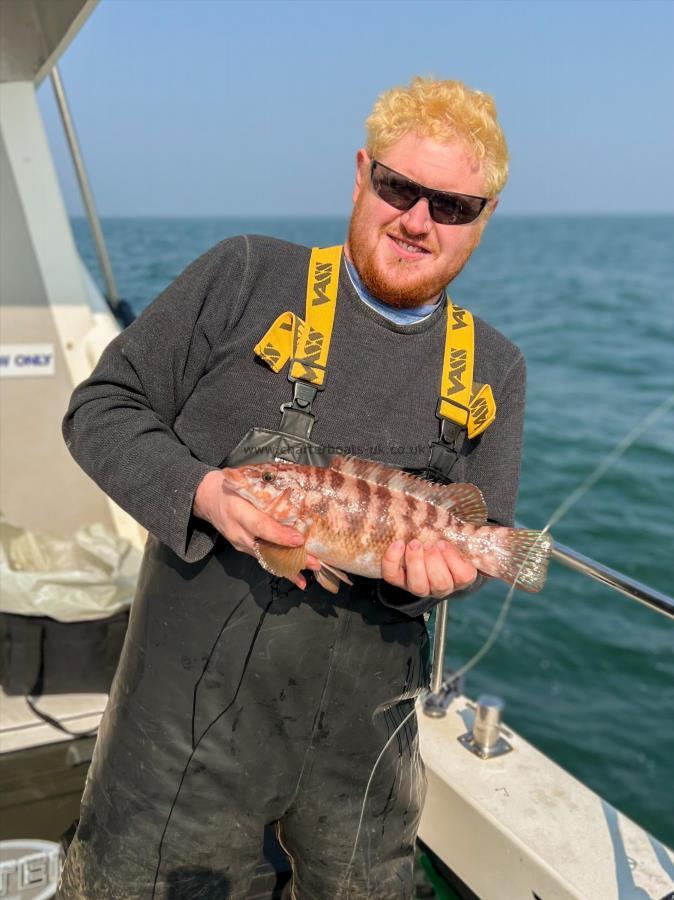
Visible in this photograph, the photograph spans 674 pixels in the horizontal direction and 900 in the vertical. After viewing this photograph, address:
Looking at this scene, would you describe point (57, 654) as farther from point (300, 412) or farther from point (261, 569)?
point (300, 412)

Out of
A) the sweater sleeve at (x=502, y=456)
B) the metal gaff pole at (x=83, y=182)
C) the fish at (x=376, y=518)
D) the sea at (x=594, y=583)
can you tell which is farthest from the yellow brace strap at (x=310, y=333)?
the sea at (x=594, y=583)

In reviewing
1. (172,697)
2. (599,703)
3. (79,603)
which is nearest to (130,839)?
(172,697)

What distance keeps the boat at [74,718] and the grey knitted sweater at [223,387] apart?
4.01 ft

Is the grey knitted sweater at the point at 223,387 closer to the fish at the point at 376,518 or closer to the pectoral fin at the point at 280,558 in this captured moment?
the fish at the point at 376,518

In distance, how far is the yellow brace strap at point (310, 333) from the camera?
2.30 meters

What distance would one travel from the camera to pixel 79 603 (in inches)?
162

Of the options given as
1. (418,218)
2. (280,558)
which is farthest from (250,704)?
(418,218)

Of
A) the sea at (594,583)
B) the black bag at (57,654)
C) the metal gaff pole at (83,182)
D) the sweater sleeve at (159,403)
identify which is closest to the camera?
the sweater sleeve at (159,403)

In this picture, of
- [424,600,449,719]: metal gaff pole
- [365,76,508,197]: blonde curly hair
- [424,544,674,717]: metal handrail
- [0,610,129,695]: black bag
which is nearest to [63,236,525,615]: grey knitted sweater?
[365,76,508,197]: blonde curly hair

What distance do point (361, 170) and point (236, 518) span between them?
117cm

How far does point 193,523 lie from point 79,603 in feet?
7.23

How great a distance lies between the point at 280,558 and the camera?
82.7 inches

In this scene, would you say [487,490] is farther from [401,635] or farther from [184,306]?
[184,306]

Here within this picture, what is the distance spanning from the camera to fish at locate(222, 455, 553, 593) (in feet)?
7.63
